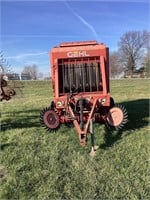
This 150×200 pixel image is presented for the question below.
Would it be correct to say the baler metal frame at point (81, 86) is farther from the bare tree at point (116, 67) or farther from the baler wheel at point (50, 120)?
the bare tree at point (116, 67)

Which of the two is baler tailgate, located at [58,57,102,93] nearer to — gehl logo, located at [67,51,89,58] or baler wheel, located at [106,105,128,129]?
gehl logo, located at [67,51,89,58]

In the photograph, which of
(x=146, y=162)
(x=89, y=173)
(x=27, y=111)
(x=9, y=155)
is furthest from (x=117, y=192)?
(x=27, y=111)

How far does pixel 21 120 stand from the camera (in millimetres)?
10812

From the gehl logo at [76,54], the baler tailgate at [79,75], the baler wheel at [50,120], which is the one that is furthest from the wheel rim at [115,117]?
the gehl logo at [76,54]

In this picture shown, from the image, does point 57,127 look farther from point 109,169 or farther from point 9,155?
point 109,169

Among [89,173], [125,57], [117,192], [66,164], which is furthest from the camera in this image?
[125,57]

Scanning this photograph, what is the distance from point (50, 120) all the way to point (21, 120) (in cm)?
188

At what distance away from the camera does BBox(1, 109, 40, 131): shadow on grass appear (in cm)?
998

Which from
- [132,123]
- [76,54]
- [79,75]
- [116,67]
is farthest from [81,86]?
[116,67]

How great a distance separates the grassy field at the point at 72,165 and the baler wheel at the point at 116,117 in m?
0.19

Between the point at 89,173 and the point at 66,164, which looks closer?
the point at 89,173

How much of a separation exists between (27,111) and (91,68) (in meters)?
3.75

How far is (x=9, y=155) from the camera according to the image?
7.24 m

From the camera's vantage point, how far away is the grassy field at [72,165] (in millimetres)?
5520
